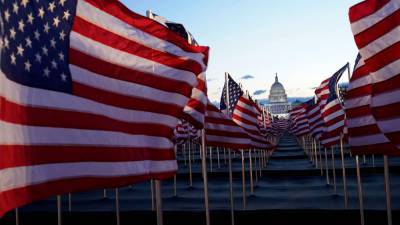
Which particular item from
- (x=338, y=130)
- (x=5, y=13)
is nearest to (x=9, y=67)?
(x=5, y=13)

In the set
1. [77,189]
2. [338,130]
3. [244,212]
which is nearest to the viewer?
[77,189]

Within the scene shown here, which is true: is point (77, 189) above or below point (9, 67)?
below

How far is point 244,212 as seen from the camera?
12.8 meters

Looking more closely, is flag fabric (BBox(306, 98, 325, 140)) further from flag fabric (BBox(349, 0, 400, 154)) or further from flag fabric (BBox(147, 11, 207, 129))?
flag fabric (BBox(349, 0, 400, 154))

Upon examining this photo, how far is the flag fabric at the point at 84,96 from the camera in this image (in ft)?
15.0

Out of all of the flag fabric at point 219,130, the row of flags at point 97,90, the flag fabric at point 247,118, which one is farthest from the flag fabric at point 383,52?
the flag fabric at point 247,118

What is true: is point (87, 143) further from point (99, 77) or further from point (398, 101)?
point (398, 101)

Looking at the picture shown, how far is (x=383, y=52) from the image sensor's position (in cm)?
707

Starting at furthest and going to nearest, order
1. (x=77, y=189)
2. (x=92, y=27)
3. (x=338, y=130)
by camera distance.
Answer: (x=338, y=130)
(x=92, y=27)
(x=77, y=189)

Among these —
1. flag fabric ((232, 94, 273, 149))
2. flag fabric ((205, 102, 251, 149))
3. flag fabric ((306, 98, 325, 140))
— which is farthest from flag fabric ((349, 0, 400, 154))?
flag fabric ((306, 98, 325, 140))

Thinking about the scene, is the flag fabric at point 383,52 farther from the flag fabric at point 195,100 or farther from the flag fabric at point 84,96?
the flag fabric at point 195,100

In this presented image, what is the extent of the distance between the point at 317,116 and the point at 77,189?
17.5 m

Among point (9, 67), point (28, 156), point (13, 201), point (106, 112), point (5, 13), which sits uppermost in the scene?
point (5, 13)

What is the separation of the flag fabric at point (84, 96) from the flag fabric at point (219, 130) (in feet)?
13.3
